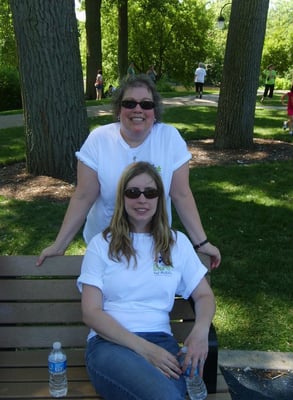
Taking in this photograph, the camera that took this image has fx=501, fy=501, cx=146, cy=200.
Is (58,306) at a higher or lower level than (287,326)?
higher

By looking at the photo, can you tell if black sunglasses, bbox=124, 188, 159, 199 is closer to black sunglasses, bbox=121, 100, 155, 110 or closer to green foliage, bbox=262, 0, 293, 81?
black sunglasses, bbox=121, 100, 155, 110

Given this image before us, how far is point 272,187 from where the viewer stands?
707 cm

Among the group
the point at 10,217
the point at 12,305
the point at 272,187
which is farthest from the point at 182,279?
the point at 272,187

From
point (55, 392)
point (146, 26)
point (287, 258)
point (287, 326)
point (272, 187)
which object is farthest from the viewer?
point (146, 26)

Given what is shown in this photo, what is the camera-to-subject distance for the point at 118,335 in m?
2.41

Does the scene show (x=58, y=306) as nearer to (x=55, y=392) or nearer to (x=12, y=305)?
(x=12, y=305)

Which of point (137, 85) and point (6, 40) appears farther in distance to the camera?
point (6, 40)

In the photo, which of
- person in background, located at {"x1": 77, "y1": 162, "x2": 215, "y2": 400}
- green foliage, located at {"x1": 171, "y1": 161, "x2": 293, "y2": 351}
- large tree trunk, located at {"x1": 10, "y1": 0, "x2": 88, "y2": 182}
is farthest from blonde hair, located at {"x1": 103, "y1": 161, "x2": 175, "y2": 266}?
large tree trunk, located at {"x1": 10, "y1": 0, "x2": 88, "y2": 182}

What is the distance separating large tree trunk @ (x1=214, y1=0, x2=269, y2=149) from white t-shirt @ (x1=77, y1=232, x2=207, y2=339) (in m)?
6.89

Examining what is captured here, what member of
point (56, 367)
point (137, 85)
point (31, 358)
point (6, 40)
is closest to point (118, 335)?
point (56, 367)

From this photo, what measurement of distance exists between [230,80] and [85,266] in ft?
23.4

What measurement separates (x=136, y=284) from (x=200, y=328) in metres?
0.39

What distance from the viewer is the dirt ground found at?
687cm

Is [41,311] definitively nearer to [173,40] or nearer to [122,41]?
[122,41]
